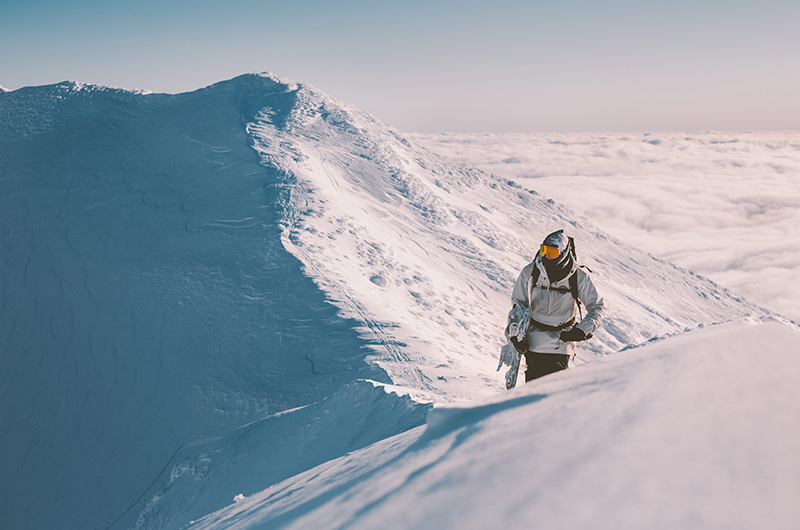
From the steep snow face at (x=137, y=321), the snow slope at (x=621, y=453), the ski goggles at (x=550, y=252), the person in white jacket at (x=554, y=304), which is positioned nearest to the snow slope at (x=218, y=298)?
the steep snow face at (x=137, y=321)

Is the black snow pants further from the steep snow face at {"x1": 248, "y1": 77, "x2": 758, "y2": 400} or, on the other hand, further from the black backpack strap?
the steep snow face at {"x1": 248, "y1": 77, "x2": 758, "y2": 400}

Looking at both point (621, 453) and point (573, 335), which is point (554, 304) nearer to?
point (573, 335)

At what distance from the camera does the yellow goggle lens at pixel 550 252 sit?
4219 mm

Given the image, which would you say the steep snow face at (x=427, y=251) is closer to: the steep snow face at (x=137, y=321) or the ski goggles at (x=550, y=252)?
the steep snow face at (x=137, y=321)

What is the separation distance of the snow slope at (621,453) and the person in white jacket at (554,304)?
1.39 metres

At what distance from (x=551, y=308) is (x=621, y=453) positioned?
97.4 inches

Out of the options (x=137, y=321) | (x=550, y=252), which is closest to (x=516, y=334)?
(x=550, y=252)

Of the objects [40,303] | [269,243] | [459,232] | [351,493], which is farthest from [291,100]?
[351,493]

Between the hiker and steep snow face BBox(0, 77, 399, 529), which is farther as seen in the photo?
steep snow face BBox(0, 77, 399, 529)

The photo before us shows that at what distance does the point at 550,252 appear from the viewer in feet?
13.9

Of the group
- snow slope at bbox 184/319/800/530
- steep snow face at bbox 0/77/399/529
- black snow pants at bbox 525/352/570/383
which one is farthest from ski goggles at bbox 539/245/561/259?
steep snow face at bbox 0/77/399/529

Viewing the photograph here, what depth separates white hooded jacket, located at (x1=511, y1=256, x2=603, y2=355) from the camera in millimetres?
4367

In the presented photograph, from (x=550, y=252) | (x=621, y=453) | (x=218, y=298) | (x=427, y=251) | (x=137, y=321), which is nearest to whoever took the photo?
(x=621, y=453)

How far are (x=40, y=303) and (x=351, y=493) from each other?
13701 millimetres
